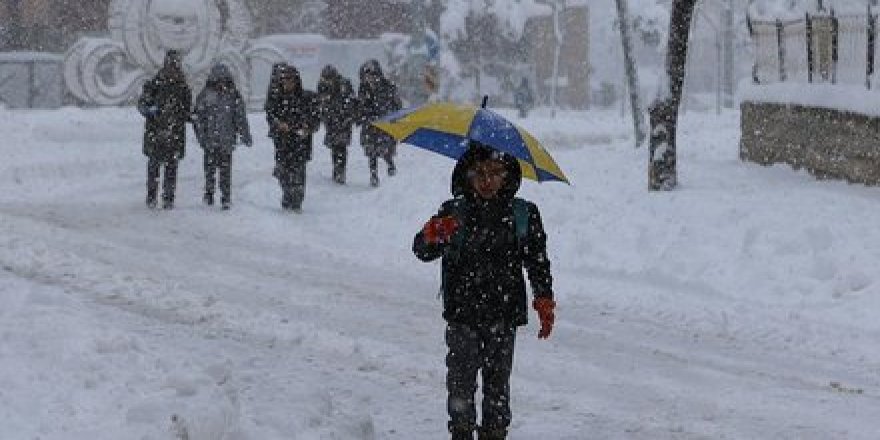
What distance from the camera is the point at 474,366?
5586mm

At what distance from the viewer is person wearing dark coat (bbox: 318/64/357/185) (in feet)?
61.4

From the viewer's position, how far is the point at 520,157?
5156mm

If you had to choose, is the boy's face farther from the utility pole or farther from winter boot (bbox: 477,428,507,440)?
the utility pole

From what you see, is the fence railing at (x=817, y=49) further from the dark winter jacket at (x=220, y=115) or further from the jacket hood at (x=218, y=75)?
the jacket hood at (x=218, y=75)

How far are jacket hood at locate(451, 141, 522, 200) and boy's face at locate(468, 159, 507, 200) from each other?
19 mm

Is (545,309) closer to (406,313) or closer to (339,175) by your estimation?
(406,313)

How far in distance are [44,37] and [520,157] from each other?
41217mm

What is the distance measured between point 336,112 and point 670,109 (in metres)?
5.82

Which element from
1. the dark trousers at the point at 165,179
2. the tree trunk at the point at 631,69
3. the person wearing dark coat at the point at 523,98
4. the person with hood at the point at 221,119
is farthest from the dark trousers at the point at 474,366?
the person wearing dark coat at the point at 523,98

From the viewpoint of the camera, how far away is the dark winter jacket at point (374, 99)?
1905cm

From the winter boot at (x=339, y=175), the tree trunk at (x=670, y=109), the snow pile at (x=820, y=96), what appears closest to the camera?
the snow pile at (x=820, y=96)

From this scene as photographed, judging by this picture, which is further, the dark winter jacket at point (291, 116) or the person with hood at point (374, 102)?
the person with hood at point (374, 102)

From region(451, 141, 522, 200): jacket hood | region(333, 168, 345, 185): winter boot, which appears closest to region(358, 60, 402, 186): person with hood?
region(333, 168, 345, 185): winter boot

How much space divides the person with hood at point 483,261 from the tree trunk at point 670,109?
9394mm
